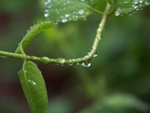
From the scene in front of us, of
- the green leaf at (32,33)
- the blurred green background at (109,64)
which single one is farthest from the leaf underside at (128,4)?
the blurred green background at (109,64)

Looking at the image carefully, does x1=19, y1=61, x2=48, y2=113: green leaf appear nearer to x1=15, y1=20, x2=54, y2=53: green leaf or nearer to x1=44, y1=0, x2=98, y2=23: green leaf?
x1=15, y1=20, x2=54, y2=53: green leaf

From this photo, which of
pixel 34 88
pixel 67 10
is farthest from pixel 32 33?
pixel 67 10

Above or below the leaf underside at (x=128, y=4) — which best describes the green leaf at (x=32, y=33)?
below

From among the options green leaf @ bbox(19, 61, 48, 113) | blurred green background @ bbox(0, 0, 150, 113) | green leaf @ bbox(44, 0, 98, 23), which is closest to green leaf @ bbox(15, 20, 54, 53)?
green leaf @ bbox(19, 61, 48, 113)

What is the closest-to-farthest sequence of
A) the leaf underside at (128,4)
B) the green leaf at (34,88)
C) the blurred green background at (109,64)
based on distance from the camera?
1. the green leaf at (34,88)
2. the leaf underside at (128,4)
3. the blurred green background at (109,64)

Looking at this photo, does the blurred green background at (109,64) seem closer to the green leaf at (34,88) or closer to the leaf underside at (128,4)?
the leaf underside at (128,4)

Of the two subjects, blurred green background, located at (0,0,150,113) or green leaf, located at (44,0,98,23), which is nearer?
green leaf, located at (44,0,98,23)
